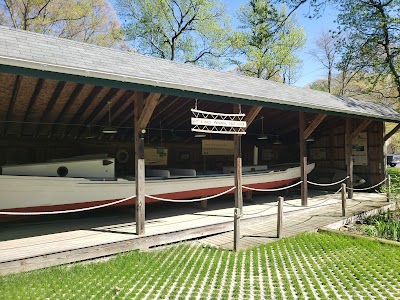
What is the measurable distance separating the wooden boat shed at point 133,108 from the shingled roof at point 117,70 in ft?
0.06

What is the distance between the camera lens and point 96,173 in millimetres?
7855

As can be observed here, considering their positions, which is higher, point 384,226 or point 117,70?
point 117,70

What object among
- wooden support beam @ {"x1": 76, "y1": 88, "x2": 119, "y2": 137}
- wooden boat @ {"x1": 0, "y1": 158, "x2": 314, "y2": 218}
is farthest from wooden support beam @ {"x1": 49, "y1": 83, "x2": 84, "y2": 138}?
wooden boat @ {"x1": 0, "y1": 158, "x2": 314, "y2": 218}

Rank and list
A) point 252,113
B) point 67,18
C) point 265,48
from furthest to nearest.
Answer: point 265,48 < point 67,18 < point 252,113

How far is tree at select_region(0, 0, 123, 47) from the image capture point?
20.6 metres

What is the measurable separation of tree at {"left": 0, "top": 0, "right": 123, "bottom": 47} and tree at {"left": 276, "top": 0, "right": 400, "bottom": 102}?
1436 centimetres

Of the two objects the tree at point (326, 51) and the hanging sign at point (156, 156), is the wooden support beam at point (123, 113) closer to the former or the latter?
the hanging sign at point (156, 156)

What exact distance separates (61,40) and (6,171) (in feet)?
9.52

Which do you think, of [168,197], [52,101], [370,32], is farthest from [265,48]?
[52,101]

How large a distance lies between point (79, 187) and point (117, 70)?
116 inches

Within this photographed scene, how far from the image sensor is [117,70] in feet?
17.4

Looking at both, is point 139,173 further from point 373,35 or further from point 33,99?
point 373,35

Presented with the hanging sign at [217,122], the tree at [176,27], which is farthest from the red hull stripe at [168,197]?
the tree at [176,27]

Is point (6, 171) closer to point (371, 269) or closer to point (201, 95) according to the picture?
point (201, 95)
